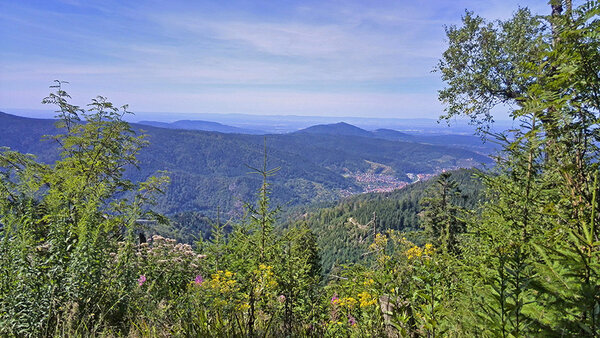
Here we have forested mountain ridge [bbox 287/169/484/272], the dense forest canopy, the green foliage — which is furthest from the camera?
forested mountain ridge [bbox 287/169/484/272]

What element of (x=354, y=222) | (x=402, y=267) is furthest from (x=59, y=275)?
(x=354, y=222)

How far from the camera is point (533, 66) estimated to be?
2.19 metres

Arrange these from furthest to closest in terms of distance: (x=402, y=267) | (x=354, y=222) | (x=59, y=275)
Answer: (x=354, y=222) → (x=402, y=267) → (x=59, y=275)

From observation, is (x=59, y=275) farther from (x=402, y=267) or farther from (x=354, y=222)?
(x=354, y=222)

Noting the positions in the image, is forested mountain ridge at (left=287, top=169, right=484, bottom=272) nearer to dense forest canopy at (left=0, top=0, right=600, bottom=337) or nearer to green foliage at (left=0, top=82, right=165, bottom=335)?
dense forest canopy at (left=0, top=0, right=600, bottom=337)

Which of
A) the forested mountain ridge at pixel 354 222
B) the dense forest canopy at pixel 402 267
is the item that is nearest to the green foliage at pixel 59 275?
the dense forest canopy at pixel 402 267

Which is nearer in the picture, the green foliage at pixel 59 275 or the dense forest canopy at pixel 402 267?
the dense forest canopy at pixel 402 267

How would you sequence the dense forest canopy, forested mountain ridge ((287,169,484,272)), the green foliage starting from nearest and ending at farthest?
the dense forest canopy → the green foliage → forested mountain ridge ((287,169,484,272))

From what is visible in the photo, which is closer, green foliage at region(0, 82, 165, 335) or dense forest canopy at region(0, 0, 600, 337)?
dense forest canopy at region(0, 0, 600, 337)

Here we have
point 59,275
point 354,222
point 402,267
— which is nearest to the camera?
point 59,275

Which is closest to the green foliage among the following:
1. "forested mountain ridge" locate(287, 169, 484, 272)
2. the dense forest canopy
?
the dense forest canopy

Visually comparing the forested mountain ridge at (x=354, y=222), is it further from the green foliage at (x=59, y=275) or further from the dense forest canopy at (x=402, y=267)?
the green foliage at (x=59, y=275)

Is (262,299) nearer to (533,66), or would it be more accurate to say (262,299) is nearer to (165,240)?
(165,240)

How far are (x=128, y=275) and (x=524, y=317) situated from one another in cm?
380
